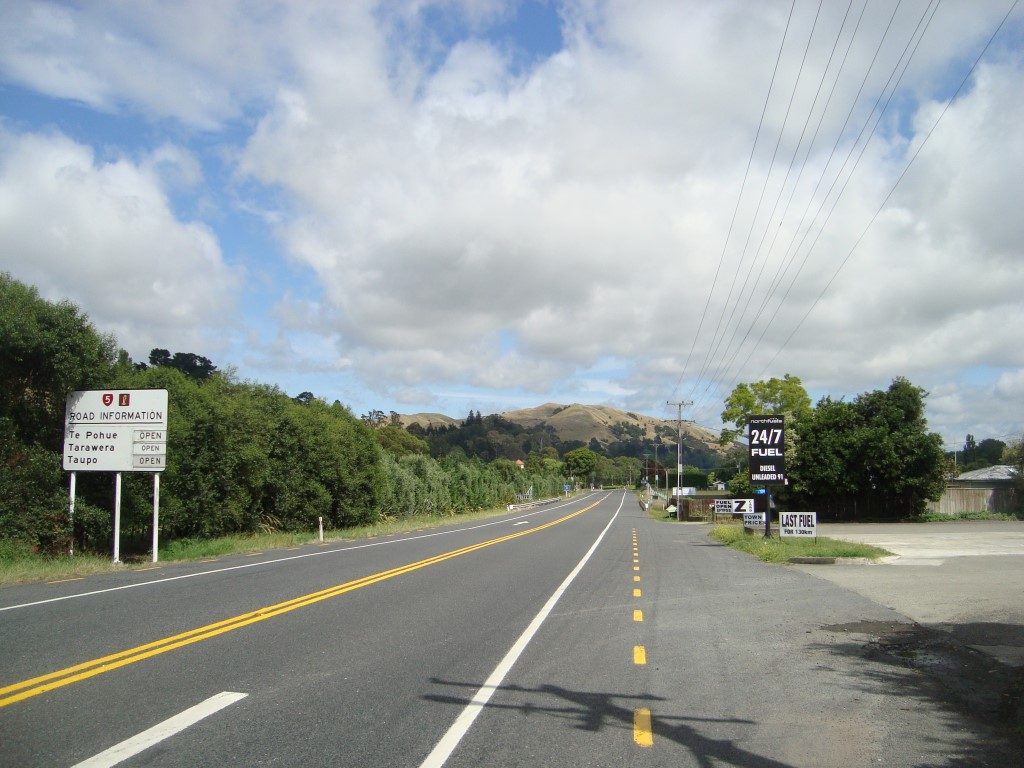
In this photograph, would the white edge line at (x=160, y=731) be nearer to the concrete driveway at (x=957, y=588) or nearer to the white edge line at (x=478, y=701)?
the white edge line at (x=478, y=701)

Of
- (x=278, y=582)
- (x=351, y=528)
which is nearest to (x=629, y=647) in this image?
(x=278, y=582)

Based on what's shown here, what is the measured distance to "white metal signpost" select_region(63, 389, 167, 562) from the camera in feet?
67.6

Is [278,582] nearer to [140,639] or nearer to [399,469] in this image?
[140,639]

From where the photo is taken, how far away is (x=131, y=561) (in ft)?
70.6

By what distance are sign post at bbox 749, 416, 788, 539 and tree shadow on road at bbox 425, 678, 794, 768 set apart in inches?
897

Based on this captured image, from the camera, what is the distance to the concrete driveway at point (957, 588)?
1067 centimetres

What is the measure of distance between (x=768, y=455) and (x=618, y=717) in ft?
77.8

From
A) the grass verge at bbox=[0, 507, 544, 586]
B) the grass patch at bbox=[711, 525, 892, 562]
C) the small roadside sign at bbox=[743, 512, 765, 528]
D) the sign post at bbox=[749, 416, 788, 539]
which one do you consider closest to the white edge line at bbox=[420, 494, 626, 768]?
the grass verge at bbox=[0, 507, 544, 586]

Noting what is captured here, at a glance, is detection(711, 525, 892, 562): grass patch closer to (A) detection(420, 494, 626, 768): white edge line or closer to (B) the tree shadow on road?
(A) detection(420, 494, 626, 768): white edge line

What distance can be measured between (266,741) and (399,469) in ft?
152

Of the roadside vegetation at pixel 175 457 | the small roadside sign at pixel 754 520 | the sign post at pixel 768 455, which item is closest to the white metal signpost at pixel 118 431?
the roadside vegetation at pixel 175 457

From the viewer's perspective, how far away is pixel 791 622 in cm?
1174

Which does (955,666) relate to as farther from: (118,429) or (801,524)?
(118,429)

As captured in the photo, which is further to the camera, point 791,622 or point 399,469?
point 399,469
